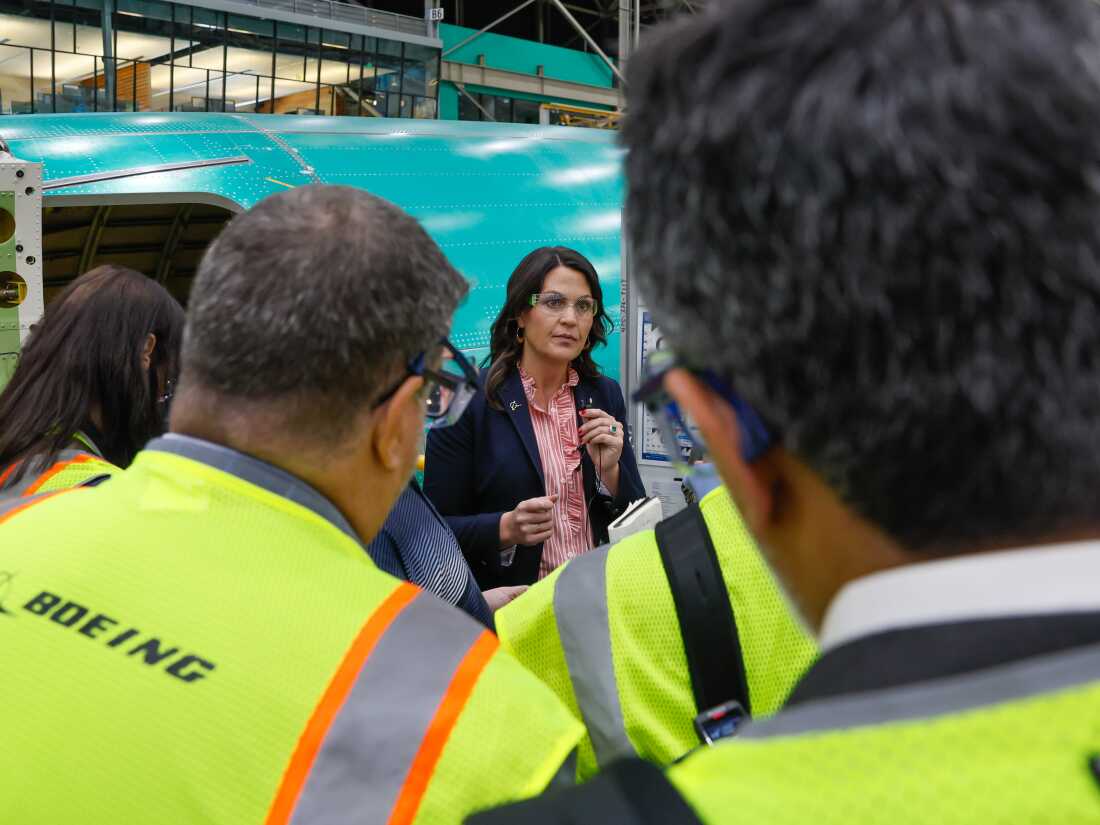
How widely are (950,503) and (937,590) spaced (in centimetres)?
7

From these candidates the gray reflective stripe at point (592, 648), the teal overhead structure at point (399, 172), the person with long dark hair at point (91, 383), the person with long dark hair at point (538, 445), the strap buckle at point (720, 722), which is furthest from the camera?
the teal overhead structure at point (399, 172)

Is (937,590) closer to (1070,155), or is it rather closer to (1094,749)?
(1094,749)

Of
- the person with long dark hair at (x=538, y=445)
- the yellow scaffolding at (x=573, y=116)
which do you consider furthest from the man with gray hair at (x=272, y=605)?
the yellow scaffolding at (x=573, y=116)

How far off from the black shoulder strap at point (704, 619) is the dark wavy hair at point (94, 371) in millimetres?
1996

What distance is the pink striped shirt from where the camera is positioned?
379 cm

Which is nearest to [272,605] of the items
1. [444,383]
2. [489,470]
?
[444,383]

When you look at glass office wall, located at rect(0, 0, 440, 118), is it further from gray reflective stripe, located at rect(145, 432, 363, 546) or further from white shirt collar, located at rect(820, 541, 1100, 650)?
white shirt collar, located at rect(820, 541, 1100, 650)

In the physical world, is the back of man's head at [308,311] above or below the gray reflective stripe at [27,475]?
above

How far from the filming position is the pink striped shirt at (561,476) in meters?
3.79

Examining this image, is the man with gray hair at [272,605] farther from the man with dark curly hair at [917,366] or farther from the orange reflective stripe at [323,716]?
the man with dark curly hair at [917,366]

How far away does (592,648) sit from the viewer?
1412mm

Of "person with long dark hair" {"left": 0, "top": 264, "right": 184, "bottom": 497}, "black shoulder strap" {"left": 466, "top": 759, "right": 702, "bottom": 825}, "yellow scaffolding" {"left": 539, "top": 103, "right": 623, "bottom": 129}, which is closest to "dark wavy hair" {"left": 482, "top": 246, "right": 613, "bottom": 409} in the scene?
"person with long dark hair" {"left": 0, "top": 264, "right": 184, "bottom": 497}

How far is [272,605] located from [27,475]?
173 cm

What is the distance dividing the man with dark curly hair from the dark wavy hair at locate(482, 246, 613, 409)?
3.14 meters
